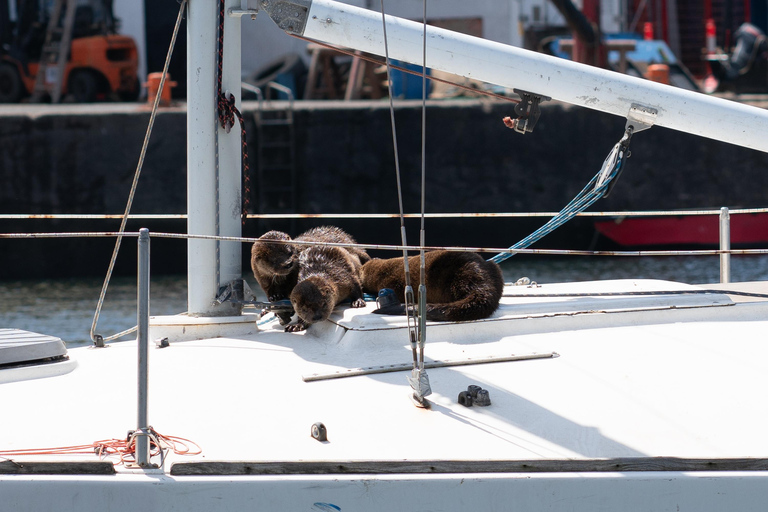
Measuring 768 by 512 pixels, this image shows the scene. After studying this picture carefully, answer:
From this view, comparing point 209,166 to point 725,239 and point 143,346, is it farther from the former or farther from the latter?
point 725,239

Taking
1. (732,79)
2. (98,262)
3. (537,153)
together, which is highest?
(732,79)

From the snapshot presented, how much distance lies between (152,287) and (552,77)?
11.6m

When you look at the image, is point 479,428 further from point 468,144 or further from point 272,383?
point 468,144

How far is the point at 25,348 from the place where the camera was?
12.5ft

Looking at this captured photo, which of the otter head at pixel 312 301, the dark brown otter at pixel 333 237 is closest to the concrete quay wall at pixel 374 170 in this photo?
the dark brown otter at pixel 333 237

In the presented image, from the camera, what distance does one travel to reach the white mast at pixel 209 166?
4.55 metres

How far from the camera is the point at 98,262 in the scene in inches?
620

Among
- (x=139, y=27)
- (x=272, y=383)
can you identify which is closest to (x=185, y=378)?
(x=272, y=383)

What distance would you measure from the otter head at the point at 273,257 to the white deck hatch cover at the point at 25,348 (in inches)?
43.9

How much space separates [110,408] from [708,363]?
8.12 feet

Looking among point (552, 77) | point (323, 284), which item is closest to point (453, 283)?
point (323, 284)

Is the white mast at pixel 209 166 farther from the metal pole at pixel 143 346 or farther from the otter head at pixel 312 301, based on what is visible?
the metal pole at pixel 143 346

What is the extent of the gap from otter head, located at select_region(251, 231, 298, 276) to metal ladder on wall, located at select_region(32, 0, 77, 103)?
697 inches

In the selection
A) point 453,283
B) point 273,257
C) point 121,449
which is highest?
point 273,257
